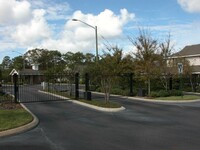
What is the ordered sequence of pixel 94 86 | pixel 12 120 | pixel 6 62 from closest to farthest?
pixel 12 120
pixel 94 86
pixel 6 62

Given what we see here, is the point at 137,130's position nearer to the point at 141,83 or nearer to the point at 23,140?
the point at 23,140

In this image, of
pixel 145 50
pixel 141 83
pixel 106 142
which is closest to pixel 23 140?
pixel 106 142

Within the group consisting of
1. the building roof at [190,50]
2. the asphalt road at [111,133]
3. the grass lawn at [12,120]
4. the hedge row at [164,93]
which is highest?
the building roof at [190,50]

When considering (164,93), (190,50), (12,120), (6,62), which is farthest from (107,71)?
(6,62)

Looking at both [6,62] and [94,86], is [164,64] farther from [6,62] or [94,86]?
[6,62]

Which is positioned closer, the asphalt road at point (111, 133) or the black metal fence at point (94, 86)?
the asphalt road at point (111, 133)

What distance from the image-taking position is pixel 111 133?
12.8 m

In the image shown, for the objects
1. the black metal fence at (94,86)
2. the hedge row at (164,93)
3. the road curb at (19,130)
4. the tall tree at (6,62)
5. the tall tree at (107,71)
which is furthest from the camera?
the tall tree at (6,62)

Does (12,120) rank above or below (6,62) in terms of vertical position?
below

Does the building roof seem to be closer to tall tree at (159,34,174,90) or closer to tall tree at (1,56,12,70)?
tall tree at (159,34,174,90)

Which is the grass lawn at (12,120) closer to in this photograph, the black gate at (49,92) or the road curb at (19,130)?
the road curb at (19,130)

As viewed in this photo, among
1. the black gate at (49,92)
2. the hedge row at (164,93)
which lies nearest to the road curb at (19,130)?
the black gate at (49,92)

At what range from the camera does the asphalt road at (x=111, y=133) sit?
10.7 metres

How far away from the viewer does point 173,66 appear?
35844 mm
